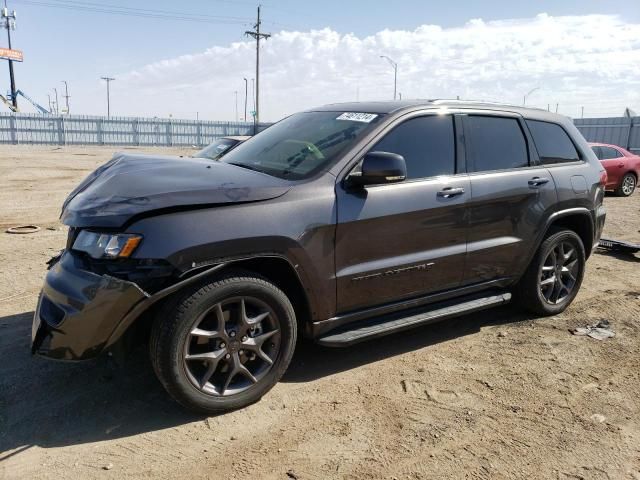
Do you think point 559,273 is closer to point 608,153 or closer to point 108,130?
point 608,153

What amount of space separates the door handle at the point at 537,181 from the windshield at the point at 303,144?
4.98ft

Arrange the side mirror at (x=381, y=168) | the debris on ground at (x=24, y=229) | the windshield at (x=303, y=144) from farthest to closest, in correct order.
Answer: the debris on ground at (x=24, y=229) < the windshield at (x=303, y=144) < the side mirror at (x=381, y=168)

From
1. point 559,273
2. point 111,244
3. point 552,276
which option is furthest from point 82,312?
point 559,273

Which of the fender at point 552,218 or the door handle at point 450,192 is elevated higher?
the door handle at point 450,192

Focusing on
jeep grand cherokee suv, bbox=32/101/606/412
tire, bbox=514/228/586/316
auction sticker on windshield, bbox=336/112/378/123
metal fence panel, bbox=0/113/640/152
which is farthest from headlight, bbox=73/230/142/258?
metal fence panel, bbox=0/113/640/152

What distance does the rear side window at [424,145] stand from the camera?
3.73 metres

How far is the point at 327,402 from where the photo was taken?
11.0 ft

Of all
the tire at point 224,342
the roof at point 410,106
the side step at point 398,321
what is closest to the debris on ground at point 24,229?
the roof at point 410,106

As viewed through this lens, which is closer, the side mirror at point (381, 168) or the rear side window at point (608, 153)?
the side mirror at point (381, 168)

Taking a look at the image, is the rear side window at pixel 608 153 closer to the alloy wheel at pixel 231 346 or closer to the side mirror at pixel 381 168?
the side mirror at pixel 381 168

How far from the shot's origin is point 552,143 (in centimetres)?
475

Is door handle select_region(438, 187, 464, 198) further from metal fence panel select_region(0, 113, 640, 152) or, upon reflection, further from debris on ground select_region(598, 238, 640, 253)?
metal fence panel select_region(0, 113, 640, 152)

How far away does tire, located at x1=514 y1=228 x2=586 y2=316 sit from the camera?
15.2 ft

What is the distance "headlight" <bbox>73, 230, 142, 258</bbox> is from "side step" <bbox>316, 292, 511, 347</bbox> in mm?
1346
